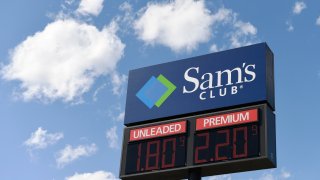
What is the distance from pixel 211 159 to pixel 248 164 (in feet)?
3.74

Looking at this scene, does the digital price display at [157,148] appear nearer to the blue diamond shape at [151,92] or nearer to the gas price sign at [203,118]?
the gas price sign at [203,118]

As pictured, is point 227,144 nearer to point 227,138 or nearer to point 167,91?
point 227,138

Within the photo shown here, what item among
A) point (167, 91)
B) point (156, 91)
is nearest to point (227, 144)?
point (167, 91)

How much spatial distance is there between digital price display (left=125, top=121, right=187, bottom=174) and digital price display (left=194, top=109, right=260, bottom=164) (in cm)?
58

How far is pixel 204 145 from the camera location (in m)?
20.9

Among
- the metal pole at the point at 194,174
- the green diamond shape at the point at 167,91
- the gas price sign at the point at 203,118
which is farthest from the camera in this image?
the green diamond shape at the point at 167,91

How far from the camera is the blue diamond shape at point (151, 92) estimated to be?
2344cm

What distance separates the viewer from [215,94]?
22125 mm

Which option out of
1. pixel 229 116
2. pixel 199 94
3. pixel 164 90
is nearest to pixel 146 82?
pixel 164 90

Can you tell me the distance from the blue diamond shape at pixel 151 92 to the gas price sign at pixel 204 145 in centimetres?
128

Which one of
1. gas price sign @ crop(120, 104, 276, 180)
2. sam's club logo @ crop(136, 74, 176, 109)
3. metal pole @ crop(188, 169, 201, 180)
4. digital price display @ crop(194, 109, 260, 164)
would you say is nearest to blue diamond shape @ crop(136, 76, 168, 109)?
sam's club logo @ crop(136, 74, 176, 109)

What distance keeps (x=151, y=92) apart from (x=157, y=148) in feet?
9.13

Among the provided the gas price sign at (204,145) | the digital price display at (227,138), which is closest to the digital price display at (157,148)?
the gas price sign at (204,145)

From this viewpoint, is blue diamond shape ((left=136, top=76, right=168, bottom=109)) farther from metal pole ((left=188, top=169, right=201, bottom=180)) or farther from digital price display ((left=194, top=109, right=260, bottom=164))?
metal pole ((left=188, top=169, right=201, bottom=180))
